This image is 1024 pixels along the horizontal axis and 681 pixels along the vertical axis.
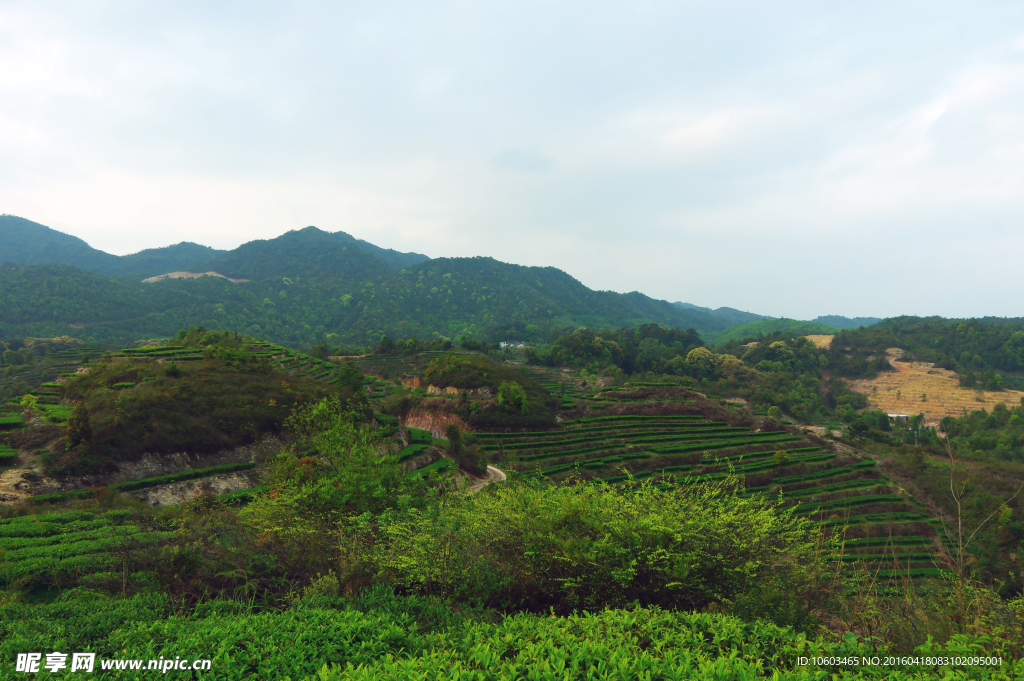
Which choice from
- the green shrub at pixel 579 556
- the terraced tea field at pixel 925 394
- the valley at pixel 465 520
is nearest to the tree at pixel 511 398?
the valley at pixel 465 520

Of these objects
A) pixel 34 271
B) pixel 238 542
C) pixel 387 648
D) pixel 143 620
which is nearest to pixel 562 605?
pixel 387 648

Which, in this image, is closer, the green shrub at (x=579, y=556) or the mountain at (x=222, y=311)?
the green shrub at (x=579, y=556)

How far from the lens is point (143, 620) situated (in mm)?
7207

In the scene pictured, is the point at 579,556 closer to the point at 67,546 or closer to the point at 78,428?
the point at 67,546

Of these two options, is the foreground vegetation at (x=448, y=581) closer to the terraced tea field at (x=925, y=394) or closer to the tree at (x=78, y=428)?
the tree at (x=78, y=428)

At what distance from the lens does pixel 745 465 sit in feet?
138

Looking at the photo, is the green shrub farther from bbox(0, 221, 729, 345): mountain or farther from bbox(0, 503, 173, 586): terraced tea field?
bbox(0, 221, 729, 345): mountain

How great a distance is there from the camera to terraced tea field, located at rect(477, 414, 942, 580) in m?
33.7

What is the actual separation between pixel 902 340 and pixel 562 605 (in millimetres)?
170698

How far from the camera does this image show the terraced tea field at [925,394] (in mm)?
94062

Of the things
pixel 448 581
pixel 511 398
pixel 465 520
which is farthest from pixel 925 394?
pixel 448 581

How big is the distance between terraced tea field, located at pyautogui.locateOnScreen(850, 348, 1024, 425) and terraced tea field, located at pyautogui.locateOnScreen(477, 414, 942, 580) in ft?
225

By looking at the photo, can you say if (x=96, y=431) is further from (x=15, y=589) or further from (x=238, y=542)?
(x=238, y=542)

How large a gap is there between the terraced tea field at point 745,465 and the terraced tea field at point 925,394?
2697 inches
